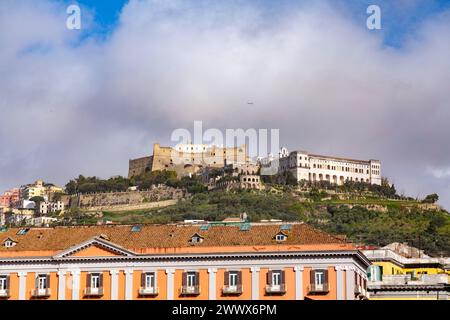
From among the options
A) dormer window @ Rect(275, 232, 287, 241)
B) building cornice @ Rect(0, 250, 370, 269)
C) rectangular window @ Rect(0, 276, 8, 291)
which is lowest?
rectangular window @ Rect(0, 276, 8, 291)

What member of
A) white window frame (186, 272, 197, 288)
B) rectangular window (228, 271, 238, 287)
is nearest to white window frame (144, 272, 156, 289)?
white window frame (186, 272, 197, 288)

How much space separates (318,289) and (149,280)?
1099 centimetres

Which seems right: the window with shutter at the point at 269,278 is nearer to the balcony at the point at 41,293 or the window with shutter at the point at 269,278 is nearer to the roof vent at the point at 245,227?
the roof vent at the point at 245,227

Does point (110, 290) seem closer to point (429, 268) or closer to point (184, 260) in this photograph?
point (184, 260)

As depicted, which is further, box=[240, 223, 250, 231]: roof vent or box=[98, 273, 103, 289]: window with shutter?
box=[240, 223, 250, 231]: roof vent

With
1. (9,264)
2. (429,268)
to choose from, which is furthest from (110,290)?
(429,268)

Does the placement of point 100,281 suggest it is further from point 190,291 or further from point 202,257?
point 202,257

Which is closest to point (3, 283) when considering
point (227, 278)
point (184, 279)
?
point (184, 279)

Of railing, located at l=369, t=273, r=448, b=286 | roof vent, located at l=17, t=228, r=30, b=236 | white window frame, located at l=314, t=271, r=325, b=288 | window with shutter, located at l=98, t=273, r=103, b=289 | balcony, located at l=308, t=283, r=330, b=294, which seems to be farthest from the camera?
railing, located at l=369, t=273, r=448, b=286

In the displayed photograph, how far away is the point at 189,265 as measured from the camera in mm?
62188

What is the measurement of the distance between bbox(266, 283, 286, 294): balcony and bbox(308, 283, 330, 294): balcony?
1.61 metres

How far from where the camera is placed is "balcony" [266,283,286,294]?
2366 inches

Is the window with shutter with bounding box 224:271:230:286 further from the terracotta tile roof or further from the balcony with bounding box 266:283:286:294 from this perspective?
the balcony with bounding box 266:283:286:294
